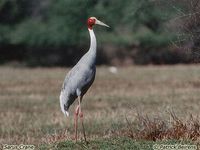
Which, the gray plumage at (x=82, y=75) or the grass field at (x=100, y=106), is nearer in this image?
the gray plumage at (x=82, y=75)

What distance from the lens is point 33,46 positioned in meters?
47.3

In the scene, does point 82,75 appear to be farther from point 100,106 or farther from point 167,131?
point 100,106

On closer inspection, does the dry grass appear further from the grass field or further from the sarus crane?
the sarus crane

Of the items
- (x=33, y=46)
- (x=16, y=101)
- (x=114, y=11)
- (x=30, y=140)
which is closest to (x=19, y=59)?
(x=33, y=46)

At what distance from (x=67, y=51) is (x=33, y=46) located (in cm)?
260

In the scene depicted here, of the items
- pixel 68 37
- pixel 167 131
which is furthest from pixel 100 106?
pixel 68 37

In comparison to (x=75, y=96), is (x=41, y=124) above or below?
below

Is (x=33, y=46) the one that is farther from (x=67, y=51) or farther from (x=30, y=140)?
(x=30, y=140)

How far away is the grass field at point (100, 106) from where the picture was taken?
13.2 metres

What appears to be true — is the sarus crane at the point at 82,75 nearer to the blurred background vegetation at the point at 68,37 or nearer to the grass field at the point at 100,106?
the grass field at the point at 100,106

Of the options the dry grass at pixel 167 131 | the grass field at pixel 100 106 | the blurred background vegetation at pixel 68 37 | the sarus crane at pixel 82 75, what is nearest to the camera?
the dry grass at pixel 167 131

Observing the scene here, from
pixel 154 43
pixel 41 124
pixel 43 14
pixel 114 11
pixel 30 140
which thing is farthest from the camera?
pixel 43 14

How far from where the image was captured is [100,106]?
2136 cm

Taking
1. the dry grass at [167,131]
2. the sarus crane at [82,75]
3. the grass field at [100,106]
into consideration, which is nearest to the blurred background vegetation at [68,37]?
the grass field at [100,106]
